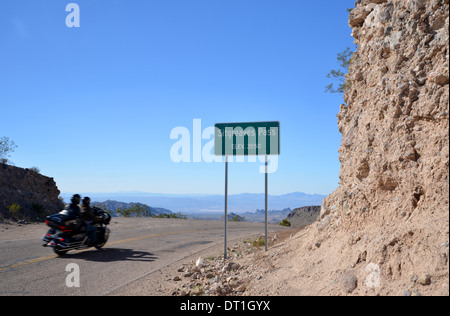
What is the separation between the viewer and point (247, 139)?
10.7 m

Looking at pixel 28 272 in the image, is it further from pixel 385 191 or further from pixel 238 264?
pixel 385 191

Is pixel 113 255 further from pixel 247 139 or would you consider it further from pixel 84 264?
pixel 247 139

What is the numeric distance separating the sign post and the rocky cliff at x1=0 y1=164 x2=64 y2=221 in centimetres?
1782

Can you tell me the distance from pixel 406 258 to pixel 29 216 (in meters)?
25.7

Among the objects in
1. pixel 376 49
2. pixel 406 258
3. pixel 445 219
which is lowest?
pixel 406 258

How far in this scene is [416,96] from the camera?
6.50m

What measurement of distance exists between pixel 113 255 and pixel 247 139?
570 centimetres

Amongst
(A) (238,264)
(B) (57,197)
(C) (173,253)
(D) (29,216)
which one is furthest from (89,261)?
(B) (57,197)

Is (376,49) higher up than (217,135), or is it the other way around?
(376,49)

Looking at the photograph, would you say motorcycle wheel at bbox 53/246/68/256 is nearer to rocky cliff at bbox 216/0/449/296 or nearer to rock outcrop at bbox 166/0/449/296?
rock outcrop at bbox 166/0/449/296

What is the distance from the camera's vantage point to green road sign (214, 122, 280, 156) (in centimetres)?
1049

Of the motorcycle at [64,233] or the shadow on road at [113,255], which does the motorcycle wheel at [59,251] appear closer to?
the motorcycle at [64,233]

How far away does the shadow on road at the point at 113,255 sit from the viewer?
10.9m
